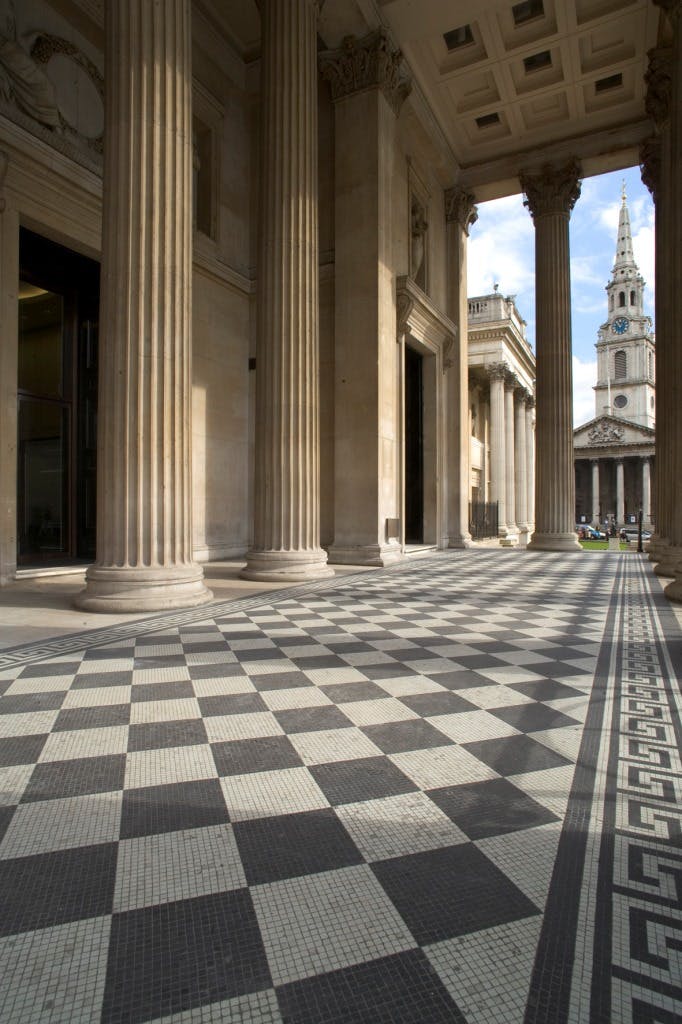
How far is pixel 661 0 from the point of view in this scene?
1011 centimetres

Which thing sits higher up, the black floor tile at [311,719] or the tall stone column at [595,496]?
the tall stone column at [595,496]

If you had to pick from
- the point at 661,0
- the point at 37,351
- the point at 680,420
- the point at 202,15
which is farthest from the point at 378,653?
the point at 202,15

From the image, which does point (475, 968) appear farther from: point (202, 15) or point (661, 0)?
point (202, 15)

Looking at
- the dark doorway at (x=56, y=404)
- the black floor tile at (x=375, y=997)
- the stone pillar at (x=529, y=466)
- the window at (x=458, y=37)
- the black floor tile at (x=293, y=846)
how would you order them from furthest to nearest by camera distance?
1. the stone pillar at (x=529, y=466)
2. the window at (x=458, y=37)
3. the dark doorway at (x=56, y=404)
4. the black floor tile at (x=293, y=846)
5. the black floor tile at (x=375, y=997)

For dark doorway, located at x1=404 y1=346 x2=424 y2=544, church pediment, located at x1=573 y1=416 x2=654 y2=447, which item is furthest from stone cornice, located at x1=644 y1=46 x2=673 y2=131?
church pediment, located at x1=573 y1=416 x2=654 y2=447

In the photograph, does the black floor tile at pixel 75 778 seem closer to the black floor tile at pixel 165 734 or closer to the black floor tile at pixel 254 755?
the black floor tile at pixel 165 734

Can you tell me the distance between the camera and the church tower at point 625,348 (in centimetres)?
10325

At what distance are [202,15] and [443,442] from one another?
39.9 ft

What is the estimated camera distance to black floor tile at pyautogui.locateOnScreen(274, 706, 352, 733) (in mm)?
3309

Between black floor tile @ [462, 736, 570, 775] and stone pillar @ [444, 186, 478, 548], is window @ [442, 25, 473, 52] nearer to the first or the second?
stone pillar @ [444, 186, 478, 548]

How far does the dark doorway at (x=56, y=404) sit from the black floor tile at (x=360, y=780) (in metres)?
9.92

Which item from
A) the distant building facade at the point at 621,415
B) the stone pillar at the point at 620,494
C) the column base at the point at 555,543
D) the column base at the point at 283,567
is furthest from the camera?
the distant building facade at the point at 621,415

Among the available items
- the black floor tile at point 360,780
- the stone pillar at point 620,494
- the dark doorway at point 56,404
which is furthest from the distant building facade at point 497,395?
the stone pillar at point 620,494

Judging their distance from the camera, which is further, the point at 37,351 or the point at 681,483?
the point at 37,351
